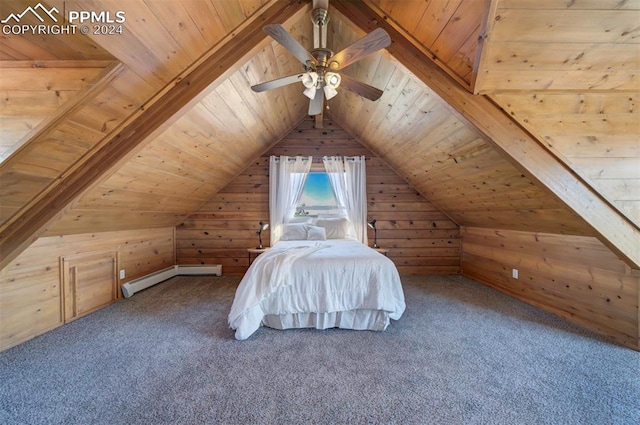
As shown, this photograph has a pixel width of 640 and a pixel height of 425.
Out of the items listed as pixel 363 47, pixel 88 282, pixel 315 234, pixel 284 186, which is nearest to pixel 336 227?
pixel 315 234

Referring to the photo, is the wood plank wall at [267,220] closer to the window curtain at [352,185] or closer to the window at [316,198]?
the window curtain at [352,185]

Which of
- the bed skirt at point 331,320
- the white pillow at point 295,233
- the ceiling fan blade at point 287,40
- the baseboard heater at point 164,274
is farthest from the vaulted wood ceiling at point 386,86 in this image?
the white pillow at point 295,233

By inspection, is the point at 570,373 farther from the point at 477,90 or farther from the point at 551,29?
the point at 551,29

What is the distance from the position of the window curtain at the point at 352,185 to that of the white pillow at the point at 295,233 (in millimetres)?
835

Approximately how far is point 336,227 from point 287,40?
2763 millimetres

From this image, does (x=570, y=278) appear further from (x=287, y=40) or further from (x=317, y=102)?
(x=287, y=40)

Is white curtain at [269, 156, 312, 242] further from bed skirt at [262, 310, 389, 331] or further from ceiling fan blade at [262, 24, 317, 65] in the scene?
ceiling fan blade at [262, 24, 317, 65]

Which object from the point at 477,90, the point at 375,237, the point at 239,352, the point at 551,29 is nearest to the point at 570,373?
the point at 477,90

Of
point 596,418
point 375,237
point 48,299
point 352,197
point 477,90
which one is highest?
point 477,90

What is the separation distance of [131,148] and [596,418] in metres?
3.26

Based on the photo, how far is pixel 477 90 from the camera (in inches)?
65.7

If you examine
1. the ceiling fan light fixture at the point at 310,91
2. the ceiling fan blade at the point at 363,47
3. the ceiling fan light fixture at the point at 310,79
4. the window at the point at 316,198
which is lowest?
the window at the point at 316,198

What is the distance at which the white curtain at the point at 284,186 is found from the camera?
404 centimetres

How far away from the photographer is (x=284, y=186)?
404cm
